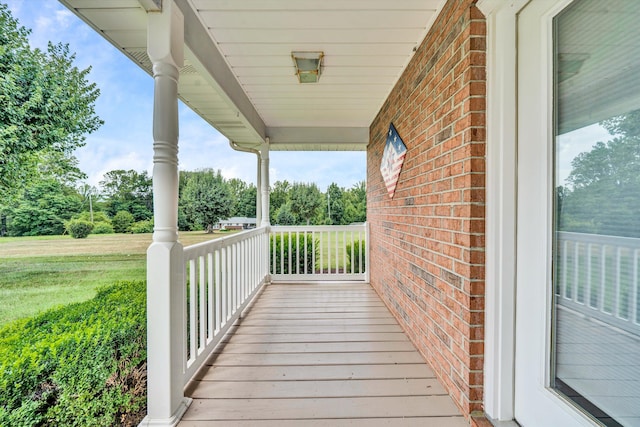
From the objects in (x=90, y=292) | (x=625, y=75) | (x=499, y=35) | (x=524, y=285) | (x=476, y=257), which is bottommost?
(x=90, y=292)

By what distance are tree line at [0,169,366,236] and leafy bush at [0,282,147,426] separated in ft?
5.51

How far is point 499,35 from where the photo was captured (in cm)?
142

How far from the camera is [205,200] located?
7.69 metres

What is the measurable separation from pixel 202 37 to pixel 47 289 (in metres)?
3.54

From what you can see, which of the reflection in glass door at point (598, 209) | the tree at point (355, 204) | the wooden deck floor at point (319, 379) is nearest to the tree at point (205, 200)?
the tree at point (355, 204)

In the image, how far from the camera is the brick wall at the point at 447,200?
1490 millimetres

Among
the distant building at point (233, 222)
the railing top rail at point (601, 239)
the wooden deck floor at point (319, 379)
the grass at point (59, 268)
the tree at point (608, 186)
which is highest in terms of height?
the tree at point (608, 186)

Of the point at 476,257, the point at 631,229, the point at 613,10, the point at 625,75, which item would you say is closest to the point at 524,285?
the point at 476,257

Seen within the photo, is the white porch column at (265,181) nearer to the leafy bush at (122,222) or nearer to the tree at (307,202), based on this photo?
the leafy bush at (122,222)

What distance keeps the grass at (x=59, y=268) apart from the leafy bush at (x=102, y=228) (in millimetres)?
92

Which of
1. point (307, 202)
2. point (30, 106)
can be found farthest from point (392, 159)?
point (307, 202)

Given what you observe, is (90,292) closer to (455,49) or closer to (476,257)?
(476,257)

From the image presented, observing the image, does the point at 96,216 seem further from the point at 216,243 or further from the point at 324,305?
the point at 324,305

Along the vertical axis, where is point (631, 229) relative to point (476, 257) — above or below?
above
